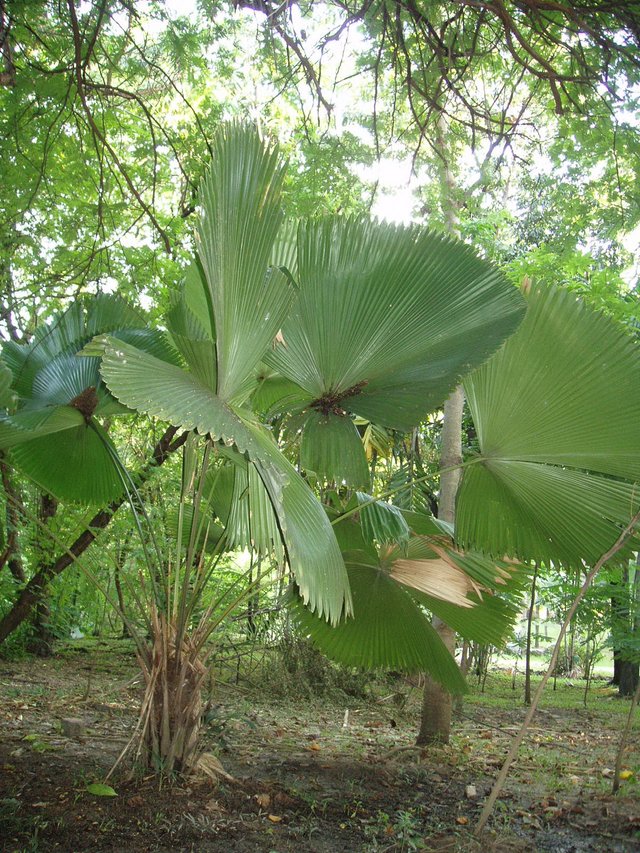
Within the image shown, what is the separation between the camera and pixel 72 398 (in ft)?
9.27

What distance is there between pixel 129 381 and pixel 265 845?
1702 millimetres

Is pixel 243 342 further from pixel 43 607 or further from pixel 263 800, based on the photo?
pixel 43 607

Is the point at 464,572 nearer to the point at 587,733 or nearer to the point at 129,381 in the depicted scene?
the point at 129,381

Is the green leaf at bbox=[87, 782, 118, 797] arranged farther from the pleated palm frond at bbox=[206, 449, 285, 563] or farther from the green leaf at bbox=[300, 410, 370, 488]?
the green leaf at bbox=[300, 410, 370, 488]

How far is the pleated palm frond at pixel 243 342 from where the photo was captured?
167 cm

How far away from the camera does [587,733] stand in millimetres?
5316

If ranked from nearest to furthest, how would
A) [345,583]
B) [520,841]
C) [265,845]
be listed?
[345,583]
[265,845]
[520,841]

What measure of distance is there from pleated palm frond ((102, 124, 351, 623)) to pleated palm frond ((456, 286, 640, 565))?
0.84 m

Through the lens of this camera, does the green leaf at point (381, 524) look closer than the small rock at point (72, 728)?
Yes

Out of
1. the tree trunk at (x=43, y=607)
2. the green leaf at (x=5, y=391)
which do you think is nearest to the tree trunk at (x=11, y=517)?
the tree trunk at (x=43, y=607)

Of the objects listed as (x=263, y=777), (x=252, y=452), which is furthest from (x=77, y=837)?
(x=252, y=452)

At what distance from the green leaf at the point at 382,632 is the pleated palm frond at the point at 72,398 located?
1097 millimetres

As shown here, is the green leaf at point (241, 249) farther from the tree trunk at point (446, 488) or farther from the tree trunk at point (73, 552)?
the tree trunk at point (73, 552)

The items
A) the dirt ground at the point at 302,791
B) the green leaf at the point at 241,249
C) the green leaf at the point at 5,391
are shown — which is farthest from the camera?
the green leaf at the point at 5,391
